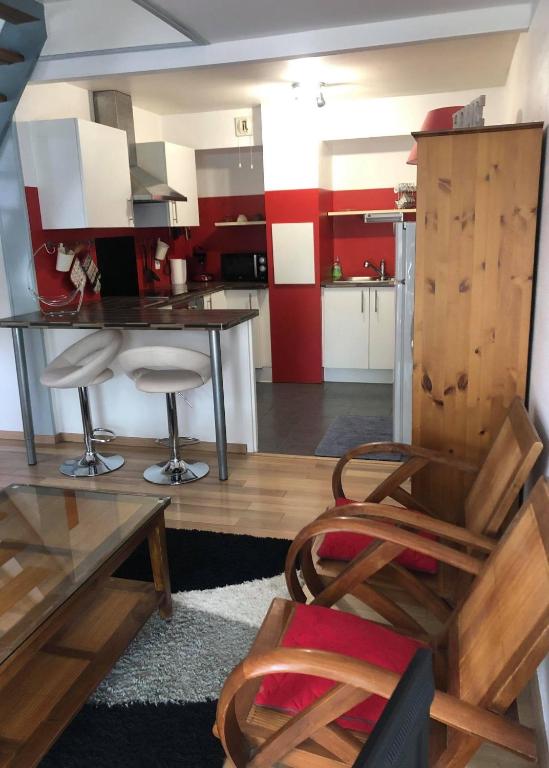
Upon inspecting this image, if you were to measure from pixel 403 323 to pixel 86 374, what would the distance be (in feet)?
6.26

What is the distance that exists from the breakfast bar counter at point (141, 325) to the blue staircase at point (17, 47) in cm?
127

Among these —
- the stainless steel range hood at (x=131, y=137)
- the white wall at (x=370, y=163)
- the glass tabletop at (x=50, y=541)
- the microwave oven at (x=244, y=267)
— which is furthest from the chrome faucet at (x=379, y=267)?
the glass tabletop at (x=50, y=541)

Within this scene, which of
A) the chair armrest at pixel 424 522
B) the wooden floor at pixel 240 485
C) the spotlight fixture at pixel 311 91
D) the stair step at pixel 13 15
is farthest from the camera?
the spotlight fixture at pixel 311 91

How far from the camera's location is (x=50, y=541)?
90.4 inches

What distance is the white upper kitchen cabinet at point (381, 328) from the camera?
582cm

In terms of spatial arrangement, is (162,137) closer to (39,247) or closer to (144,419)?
(39,247)

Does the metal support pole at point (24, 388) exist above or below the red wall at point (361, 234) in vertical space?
below

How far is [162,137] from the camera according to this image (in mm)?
6172

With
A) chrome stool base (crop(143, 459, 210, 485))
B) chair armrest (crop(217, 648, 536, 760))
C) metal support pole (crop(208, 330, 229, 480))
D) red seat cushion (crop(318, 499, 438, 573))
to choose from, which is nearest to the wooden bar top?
metal support pole (crop(208, 330, 229, 480))

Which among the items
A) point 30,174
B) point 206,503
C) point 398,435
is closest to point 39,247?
point 30,174

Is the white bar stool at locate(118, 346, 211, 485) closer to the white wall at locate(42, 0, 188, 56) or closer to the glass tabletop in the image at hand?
the glass tabletop

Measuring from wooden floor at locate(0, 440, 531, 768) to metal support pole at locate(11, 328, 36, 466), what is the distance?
0.40 ft

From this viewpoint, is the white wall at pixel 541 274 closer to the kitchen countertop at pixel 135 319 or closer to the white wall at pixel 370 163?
the kitchen countertop at pixel 135 319

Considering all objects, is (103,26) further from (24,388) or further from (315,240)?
(315,240)
